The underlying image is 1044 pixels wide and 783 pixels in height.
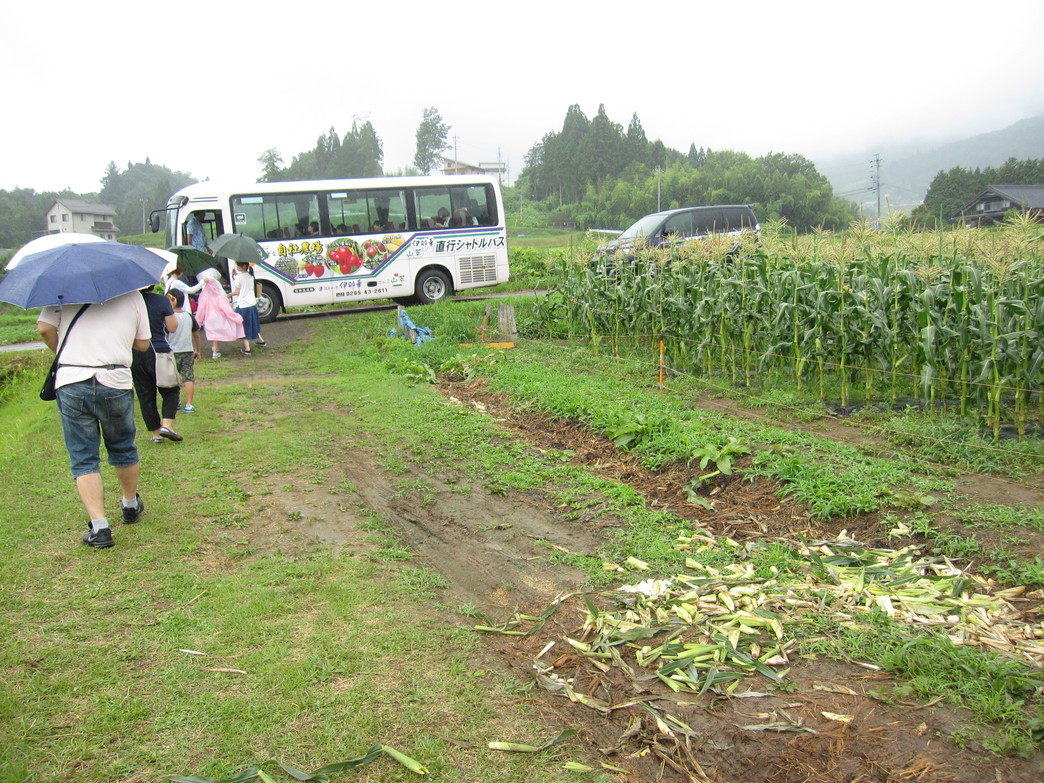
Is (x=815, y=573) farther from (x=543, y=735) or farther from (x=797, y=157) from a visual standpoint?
(x=797, y=157)

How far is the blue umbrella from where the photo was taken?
5.04 metres

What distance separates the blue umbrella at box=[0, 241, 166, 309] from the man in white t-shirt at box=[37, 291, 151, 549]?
20 centimetres

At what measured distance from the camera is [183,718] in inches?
138

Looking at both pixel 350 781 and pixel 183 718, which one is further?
pixel 183 718

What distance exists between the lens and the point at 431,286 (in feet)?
62.9

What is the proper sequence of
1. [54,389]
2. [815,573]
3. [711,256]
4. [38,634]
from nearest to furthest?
[38,634]
[815,573]
[54,389]
[711,256]

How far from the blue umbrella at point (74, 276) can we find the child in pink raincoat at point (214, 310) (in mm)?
7259

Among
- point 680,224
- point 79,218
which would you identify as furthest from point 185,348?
point 79,218

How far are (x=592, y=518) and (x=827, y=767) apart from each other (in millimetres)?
2977

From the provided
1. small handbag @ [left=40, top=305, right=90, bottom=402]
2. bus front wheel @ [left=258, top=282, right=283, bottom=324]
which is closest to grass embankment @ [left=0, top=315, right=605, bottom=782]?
small handbag @ [left=40, top=305, right=90, bottom=402]

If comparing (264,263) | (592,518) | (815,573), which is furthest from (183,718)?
(264,263)

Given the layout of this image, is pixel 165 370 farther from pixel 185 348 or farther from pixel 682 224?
pixel 682 224

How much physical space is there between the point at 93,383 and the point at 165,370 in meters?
2.53

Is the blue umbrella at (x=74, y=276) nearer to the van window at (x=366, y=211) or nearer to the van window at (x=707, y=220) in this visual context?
the van window at (x=366, y=211)
